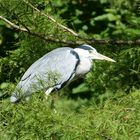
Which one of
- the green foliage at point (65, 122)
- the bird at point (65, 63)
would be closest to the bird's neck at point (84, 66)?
the bird at point (65, 63)

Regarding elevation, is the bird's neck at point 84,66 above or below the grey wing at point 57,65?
below

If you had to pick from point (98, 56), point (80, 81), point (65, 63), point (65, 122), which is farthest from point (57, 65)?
point (80, 81)

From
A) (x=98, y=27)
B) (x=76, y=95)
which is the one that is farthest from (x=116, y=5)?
(x=76, y=95)

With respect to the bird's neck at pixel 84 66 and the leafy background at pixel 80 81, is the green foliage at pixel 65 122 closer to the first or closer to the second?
the leafy background at pixel 80 81

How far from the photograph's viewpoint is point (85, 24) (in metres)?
3.02

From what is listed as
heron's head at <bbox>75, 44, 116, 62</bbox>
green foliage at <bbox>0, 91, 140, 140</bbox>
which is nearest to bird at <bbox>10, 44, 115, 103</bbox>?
heron's head at <bbox>75, 44, 116, 62</bbox>

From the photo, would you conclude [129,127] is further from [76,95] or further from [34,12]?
[76,95]

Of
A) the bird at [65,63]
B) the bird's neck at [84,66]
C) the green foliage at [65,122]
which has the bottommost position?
the bird's neck at [84,66]

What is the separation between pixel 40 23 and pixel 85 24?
1089 millimetres

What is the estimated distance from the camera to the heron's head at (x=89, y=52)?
201 centimetres

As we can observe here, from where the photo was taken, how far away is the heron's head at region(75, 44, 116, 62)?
2.01 meters

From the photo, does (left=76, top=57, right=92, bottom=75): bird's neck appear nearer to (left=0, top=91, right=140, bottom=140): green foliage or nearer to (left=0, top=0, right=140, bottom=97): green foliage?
(left=0, top=0, right=140, bottom=97): green foliage

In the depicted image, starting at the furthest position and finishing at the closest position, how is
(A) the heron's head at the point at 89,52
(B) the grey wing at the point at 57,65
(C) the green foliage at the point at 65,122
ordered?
(A) the heron's head at the point at 89,52, (B) the grey wing at the point at 57,65, (C) the green foliage at the point at 65,122

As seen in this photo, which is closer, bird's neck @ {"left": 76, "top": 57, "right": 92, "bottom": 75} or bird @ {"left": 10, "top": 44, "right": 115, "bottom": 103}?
bird @ {"left": 10, "top": 44, "right": 115, "bottom": 103}
